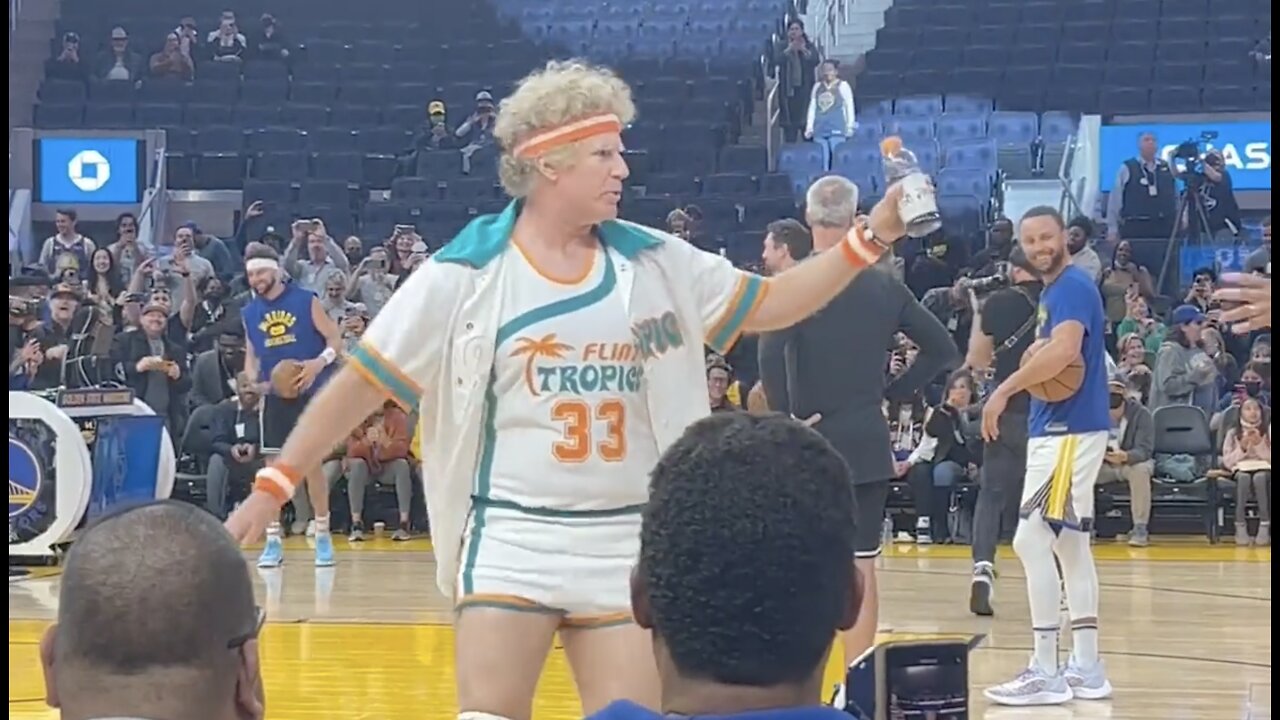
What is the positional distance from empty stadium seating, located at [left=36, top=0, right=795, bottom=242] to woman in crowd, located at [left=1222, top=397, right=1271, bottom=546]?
20.3ft

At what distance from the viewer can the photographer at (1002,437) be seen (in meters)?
8.83

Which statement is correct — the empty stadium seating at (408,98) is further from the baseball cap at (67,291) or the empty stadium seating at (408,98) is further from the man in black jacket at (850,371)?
the man in black jacket at (850,371)

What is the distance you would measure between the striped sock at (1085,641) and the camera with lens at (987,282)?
194 inches

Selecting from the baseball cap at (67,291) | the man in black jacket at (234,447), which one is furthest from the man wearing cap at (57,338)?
the man in black jacket at (234,447)

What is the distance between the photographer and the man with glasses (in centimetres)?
193

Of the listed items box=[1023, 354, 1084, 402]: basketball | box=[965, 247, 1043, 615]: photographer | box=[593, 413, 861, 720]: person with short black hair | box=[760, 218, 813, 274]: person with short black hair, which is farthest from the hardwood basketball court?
box=[593, 413, 861, 720]: person with short black hair

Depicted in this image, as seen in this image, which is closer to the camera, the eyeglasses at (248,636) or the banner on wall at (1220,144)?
the eyeglasses at (248,636)

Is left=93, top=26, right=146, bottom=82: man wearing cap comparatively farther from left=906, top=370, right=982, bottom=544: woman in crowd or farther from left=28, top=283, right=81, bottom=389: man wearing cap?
left=906, top=370, right=982, bottom=544: woman in crowd

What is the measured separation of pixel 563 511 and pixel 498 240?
0.59 m

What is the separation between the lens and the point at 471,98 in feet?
69.2

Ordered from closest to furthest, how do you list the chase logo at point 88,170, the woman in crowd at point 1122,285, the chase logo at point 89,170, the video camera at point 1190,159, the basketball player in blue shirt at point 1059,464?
the basketball player in blue shirt at point 1059,464
the woman in crowd at point 1122,285
the video camera at point 1190,159
the chase logo at point 89,170
the chase logo at point 88,170

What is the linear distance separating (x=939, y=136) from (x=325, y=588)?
36.0 feet

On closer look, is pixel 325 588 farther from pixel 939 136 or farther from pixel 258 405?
pixel 939 136

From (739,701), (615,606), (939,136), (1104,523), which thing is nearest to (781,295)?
(615,606)
